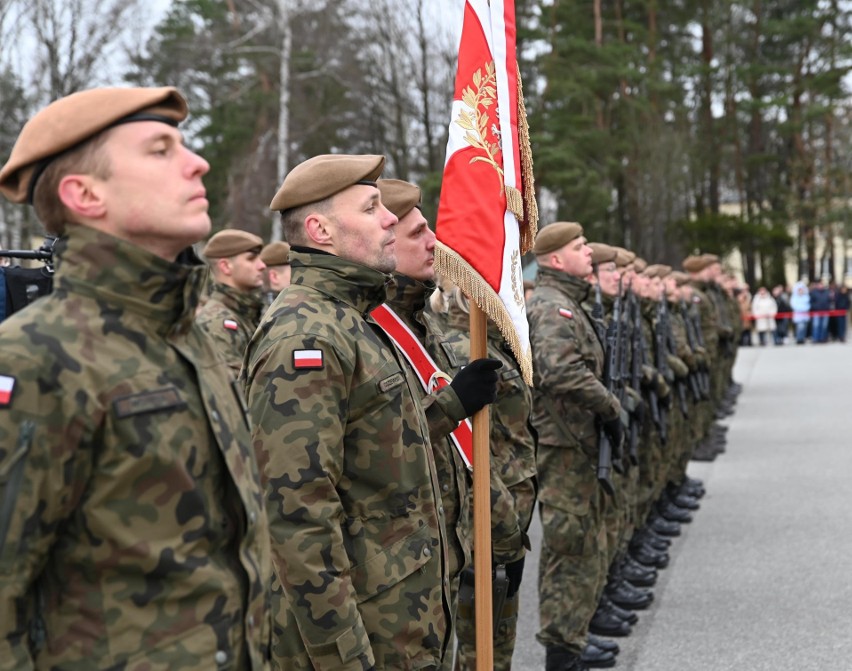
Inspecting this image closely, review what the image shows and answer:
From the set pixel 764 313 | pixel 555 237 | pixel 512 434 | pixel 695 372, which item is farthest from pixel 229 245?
pixel 764 313

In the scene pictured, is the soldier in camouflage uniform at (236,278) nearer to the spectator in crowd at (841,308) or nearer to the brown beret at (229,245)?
the brown beret at (229,245)

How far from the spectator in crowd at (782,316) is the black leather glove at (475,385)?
3093 cm

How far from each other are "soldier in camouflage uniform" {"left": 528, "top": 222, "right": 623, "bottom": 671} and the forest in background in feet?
40.5

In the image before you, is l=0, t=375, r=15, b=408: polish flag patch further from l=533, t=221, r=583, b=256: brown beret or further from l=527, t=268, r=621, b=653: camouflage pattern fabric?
l=533, t=221, r=583, b=256: brown beret

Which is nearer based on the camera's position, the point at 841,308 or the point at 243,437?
the point at 243,437

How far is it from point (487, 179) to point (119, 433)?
2.17m

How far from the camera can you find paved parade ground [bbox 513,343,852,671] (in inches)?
228

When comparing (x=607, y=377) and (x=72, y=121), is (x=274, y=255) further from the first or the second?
(x=72, y=121)

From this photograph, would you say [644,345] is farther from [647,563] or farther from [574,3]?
[574,3]

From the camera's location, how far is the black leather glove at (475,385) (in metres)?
3.48

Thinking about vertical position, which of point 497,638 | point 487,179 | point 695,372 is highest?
point 487,179

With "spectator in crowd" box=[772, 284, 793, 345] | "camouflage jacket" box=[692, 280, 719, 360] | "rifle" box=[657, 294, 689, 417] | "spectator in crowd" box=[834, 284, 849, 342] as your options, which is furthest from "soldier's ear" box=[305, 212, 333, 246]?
"spectator in crowd" box=[834, 284, 849, 342]

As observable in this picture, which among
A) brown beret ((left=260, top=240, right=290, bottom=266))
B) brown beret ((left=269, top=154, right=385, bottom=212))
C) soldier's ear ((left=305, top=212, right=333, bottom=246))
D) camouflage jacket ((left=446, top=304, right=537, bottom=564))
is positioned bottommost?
camouflage jacket ((left=446, top=304, right=537, bottom=564))

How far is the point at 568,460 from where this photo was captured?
228 inches
